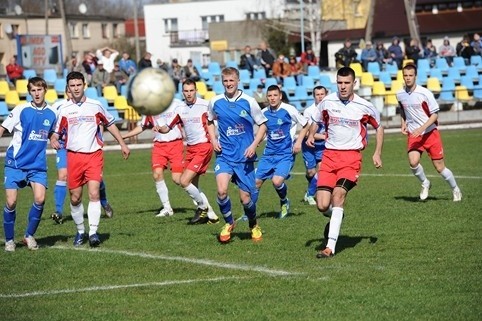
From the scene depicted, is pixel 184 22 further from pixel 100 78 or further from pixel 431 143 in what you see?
pixel 431 143

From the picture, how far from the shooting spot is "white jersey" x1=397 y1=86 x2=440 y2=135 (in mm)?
15781

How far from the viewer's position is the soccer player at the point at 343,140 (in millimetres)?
11430

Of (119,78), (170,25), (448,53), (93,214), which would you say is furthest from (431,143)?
(170,25)

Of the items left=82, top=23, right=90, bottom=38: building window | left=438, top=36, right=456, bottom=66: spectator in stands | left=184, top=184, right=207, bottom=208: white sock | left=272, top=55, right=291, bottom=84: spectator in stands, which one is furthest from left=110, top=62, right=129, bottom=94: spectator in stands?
left=82, top=23, right=90, bottom=38: building window

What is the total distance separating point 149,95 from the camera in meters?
9.62

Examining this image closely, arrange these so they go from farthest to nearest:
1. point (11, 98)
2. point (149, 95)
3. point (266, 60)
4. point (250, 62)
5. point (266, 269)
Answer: point (266, 60), point (250, 62), point (11, 98), point (266, 269), point (149, 95)

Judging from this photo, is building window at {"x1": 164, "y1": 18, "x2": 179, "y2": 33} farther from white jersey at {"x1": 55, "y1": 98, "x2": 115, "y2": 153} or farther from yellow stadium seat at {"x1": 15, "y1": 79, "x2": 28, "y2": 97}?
white jersey at {"x1": 55, "y1": 98, "x2": 115, "y2": 153}

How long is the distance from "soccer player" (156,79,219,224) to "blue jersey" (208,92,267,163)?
90.1 inches

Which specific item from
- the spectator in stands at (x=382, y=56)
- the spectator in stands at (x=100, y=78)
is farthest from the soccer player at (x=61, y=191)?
the spectator in stands at (x=382, y=56)

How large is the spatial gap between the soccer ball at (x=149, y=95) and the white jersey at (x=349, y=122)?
8.67ft

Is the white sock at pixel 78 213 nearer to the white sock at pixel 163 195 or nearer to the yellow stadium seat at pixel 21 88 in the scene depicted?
the white sock at pixel 163 195

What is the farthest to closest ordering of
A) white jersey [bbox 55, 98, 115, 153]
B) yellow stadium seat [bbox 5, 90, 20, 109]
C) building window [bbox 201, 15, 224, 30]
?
building window [bbox 201, 15, 224, 30] < yellow stadium seat [bbox 5, 90, 20, 109] < white jersey [bbox 55, 98, 115, 153]

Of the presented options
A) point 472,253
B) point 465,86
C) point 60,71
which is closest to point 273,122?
point 472,253

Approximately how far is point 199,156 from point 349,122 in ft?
12.9
